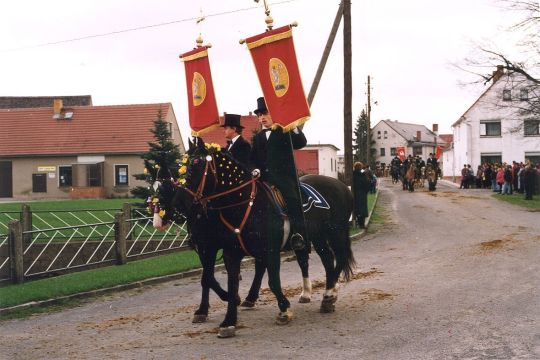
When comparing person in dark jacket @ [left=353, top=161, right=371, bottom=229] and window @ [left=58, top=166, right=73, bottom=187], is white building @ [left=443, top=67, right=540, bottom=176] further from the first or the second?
person in dark jacket @ [left=353, top=161, right=371, bottom=229]

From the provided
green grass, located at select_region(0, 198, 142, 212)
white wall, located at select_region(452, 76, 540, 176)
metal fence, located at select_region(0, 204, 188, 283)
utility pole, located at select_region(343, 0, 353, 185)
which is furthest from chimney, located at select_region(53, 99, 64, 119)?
utility pole, located at select_region(343, 0, 353, 185)

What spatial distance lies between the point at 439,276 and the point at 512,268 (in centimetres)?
160

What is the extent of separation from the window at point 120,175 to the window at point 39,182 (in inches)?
203

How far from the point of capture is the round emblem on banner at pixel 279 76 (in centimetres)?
818

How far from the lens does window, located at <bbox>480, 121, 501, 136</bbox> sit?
56812mm

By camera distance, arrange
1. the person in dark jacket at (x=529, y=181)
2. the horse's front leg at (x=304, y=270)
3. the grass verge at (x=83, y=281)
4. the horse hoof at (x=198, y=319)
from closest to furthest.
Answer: the horse hoof at (x=198, y=319) → the horse's front leg at (x=304, y=270) → the grass verge at (x=83, y=281) → the person in dark jacket at (x=529, y=181)

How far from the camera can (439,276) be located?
1145 cm

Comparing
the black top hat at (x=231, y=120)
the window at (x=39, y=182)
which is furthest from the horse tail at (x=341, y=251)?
the window at (x=39, y=182)

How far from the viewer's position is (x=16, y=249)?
13.3m

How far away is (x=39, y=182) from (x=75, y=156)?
10.5 ft

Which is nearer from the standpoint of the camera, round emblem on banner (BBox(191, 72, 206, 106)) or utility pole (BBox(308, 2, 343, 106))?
round emblem on banner (BBox(191, 72, 206, 106))

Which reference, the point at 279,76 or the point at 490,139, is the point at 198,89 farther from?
the point at 490,139

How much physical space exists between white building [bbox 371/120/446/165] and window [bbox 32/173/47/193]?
6787 centimetres

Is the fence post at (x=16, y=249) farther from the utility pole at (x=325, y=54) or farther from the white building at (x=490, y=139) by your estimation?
the white building at (x=490, y=139)
